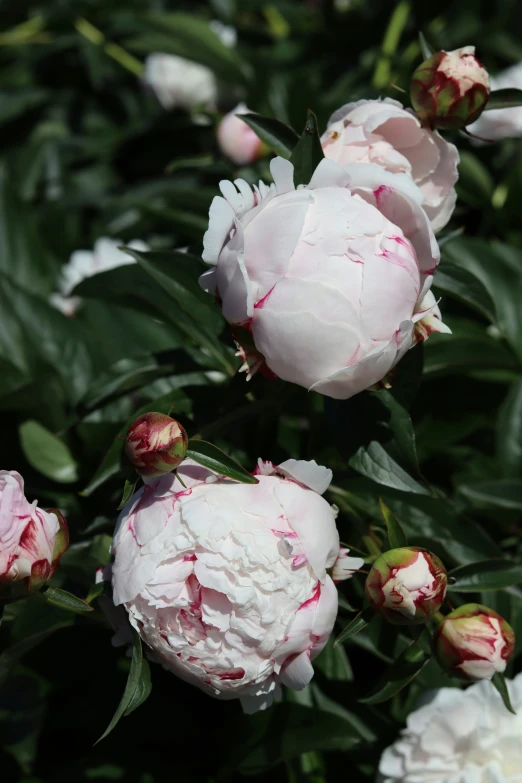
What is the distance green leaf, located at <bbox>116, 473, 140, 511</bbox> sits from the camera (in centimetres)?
60

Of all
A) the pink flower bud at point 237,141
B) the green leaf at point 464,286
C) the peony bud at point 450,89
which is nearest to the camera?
the peony bud at point 450,89


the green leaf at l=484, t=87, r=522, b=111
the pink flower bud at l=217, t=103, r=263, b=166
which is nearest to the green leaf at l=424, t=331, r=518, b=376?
the green leaf at l=484, t=87, r=522, b=111

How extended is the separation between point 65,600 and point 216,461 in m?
0.15

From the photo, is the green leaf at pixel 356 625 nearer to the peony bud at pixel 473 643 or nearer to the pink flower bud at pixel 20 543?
the peony bud at pixel 473 643

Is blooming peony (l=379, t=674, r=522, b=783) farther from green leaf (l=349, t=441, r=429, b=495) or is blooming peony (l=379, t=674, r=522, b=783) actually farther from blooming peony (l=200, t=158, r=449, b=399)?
blooming peony (l=200, t=158, r=449, b=399)

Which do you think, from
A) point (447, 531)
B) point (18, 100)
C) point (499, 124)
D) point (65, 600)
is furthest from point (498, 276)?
point (18, 100)

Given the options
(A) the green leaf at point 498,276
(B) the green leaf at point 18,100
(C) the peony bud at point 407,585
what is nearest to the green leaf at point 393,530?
(C) the peony bud at point 407,585

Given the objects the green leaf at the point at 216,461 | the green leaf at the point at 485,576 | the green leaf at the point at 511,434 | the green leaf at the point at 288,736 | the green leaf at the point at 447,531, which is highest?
the green leaf at the point at 216,461

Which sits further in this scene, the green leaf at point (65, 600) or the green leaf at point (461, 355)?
the green leaf at point (461, 355)

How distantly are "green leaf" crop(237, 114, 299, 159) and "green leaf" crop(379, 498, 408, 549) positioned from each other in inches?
12.7

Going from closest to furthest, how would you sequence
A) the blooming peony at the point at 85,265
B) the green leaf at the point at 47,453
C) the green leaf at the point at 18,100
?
the green leaf at the point at 47,453, the blooming peony at the point at 85,265, the green leaf at the point at 18,100

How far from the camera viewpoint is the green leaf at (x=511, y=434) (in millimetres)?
1042

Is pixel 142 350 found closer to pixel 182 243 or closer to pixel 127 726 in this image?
pixel 182 243

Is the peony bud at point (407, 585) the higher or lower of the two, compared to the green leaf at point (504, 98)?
lower
